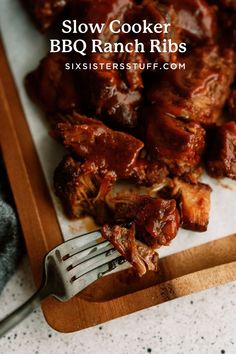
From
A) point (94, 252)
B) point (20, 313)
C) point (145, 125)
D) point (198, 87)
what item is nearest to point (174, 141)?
point (145, 125)

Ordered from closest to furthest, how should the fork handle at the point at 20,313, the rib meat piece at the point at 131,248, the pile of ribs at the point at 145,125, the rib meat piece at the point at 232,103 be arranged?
the fork handle at the point at 20,313 < the rib meat piece at the point at 131,248 < the pile of ribs at the point at 145,125 < the rib meat piece at the point at 232,103

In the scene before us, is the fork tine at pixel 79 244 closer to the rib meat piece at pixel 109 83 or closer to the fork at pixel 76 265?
the fork at pixel 76 265

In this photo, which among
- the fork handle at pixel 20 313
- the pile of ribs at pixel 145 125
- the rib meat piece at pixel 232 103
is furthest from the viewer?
the rib meat piece at pixel 232 103

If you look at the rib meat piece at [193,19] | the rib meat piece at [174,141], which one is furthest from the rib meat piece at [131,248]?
the rib meat piece at [193,19]

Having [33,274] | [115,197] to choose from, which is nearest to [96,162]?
[115,197]

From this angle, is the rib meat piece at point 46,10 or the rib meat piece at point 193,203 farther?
the rib meat piece at point 46,10

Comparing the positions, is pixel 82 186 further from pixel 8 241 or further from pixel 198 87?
pixel 198 87

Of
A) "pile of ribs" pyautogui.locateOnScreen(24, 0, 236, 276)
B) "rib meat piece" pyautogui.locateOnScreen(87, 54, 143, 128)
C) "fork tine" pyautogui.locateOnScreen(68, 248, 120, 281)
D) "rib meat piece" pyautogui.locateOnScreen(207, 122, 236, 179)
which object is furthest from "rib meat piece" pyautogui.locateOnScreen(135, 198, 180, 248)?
"rib meat piece" pyautogui.locateOnScreen(87, 54, 143, 128)

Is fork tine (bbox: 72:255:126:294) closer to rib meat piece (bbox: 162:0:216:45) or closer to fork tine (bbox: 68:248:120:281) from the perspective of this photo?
fork tine (bbox: 68:248:120:281)
